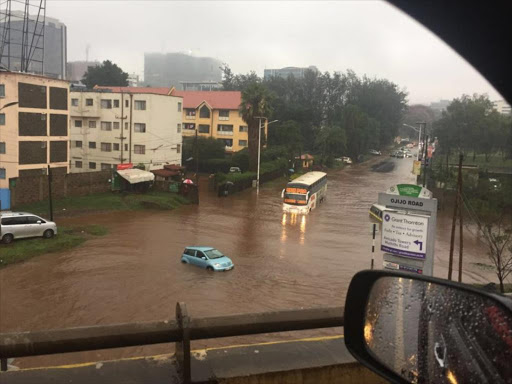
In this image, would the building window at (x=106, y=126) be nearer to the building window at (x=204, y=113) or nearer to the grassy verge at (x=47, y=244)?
the building window at (x=204, y=113)

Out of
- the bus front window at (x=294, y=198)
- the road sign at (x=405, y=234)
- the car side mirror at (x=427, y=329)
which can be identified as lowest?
the bus front window at (x=294, y=198)

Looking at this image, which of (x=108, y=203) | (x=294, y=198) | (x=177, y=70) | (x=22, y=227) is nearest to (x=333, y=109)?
(x=294, y=198)

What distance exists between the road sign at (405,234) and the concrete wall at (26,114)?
2246 centimetres

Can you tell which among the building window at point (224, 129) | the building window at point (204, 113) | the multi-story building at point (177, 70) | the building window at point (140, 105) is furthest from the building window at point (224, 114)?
the multi-story building at point (177, 70)

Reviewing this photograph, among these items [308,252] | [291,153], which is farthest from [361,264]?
[291,153]

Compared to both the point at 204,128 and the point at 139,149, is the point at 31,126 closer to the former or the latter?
the point at 139,149

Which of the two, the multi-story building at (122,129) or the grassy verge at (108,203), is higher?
the multi-story building at (122,129)

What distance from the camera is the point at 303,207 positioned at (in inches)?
1111

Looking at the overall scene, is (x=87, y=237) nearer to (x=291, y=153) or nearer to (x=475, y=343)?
(x=475, y=343)

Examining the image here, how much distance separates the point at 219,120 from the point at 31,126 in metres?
27.4

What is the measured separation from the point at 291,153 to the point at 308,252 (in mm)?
31153

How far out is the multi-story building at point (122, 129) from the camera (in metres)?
36.9

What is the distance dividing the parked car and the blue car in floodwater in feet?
20.8

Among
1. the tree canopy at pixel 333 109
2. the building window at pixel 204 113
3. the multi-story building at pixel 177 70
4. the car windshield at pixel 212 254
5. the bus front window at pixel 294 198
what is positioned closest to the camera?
the car windshield at pixel 212 254
